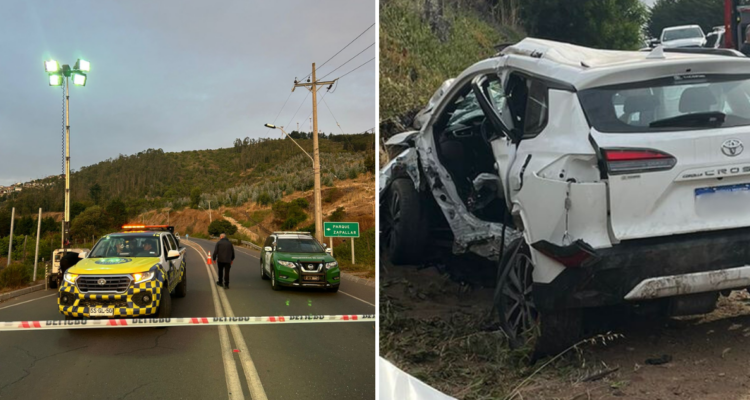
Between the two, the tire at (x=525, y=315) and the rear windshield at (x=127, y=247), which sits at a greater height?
the rear windshield at (x=127, y=247)

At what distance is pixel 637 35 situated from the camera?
2.48 m

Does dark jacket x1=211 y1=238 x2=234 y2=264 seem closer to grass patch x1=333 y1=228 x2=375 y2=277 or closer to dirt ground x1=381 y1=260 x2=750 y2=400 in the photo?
grass patch x1=333 y1=228 x2=375 y2=277

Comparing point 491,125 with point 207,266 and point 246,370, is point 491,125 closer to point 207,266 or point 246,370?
point 246,370

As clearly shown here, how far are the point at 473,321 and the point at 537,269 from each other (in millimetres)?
505

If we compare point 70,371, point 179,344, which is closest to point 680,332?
point 179,344

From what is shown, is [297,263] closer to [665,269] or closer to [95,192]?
[95,192]

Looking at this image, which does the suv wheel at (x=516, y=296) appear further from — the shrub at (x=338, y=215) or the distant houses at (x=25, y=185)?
the distant houses at (x=25, y=185)

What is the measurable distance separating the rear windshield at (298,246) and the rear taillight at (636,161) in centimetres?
331

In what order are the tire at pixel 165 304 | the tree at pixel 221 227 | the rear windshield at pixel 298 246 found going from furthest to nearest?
the rear windshield at pixel 298 246
the tree at pixel 221 227
the tire at pixel 165 304

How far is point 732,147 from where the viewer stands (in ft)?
7.08

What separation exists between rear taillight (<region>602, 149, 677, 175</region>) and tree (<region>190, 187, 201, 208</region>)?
3575 millimetres

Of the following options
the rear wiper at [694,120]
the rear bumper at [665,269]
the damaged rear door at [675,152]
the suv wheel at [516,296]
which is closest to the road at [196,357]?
the suv wheel at [516,296]

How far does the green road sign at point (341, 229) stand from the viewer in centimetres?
563

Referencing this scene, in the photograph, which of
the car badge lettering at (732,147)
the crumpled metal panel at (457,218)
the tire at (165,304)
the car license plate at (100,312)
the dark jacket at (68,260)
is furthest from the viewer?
the dark jacket at (68,260)
